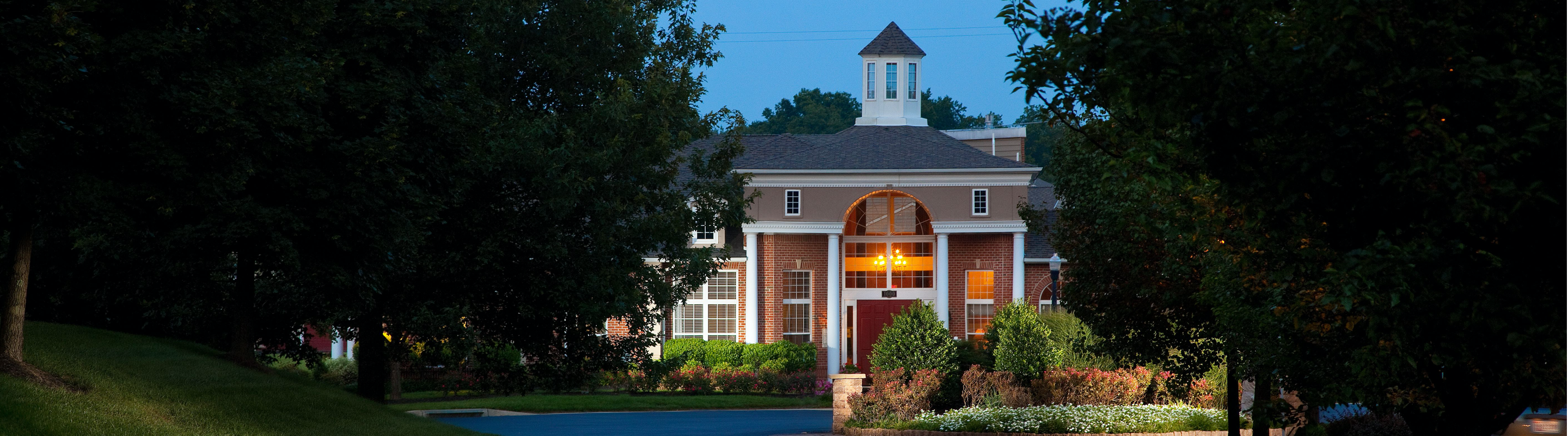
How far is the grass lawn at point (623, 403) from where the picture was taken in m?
30.6

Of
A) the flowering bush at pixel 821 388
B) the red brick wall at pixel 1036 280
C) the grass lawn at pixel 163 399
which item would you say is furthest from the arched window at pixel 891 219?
the grass lawn at pixel 163 399

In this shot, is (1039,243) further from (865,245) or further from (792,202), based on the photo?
(792,202)

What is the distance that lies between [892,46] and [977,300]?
980 centimetres

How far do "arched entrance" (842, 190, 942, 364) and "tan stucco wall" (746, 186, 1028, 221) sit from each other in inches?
73.8

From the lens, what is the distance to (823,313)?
39.0 meters

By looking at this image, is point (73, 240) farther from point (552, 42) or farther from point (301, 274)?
point (552, 42)

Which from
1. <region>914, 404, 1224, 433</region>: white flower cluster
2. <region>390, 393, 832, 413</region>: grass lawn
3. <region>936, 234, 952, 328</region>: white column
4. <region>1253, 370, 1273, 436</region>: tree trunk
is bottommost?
<region>390, 393, 832, 413</region>: grass lawn

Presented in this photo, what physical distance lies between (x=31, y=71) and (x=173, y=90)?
1.74 metres

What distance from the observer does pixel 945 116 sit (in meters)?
88.1


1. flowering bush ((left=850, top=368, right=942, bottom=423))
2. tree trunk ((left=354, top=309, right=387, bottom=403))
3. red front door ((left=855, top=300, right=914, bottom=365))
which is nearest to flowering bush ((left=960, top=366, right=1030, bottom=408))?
flowering bush ((left=850, top=368, right=942, bottom=423))

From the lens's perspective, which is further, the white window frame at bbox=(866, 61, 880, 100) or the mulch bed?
the white window frame at bbox=(866, 61, 880, 100)

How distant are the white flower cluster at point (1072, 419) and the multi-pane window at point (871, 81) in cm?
2211

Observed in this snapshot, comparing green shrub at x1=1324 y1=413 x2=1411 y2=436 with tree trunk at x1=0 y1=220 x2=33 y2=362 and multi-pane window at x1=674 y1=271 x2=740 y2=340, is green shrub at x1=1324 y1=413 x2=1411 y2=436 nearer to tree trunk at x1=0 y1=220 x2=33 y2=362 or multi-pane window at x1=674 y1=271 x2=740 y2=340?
tree trunk at x1=0 y1=220 x2=33 y2=362

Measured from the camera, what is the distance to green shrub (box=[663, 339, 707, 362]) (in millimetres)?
37469
